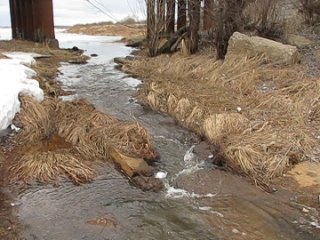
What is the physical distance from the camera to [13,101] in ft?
21.6

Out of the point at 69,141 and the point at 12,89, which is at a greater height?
the point at 12,89

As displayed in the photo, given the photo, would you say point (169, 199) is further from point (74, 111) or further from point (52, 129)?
point (74, 111)

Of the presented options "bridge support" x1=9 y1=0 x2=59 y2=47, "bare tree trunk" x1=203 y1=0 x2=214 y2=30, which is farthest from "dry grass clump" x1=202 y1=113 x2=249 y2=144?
"bridge support" x1=9 y1=0 x2=59 y2=47

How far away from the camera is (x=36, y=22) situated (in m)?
16.1

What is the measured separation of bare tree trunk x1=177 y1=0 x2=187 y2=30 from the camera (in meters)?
12.3

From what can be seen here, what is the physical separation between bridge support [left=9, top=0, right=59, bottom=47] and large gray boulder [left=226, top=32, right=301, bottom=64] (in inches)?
323

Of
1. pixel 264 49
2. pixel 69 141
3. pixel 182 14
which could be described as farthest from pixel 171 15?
pixel 69 141

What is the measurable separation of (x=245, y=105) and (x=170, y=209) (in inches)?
141

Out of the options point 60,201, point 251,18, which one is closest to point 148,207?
point 60,201

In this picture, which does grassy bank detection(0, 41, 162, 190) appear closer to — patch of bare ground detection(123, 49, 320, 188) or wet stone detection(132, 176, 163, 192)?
wet stone detection(132, 176, 163, 192)

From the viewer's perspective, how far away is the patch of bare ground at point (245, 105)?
18.2 feet

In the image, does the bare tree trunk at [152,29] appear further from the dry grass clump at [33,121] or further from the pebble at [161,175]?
the pebble at [161,175]

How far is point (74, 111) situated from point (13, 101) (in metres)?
0.98

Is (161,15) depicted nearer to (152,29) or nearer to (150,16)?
(150,16)
